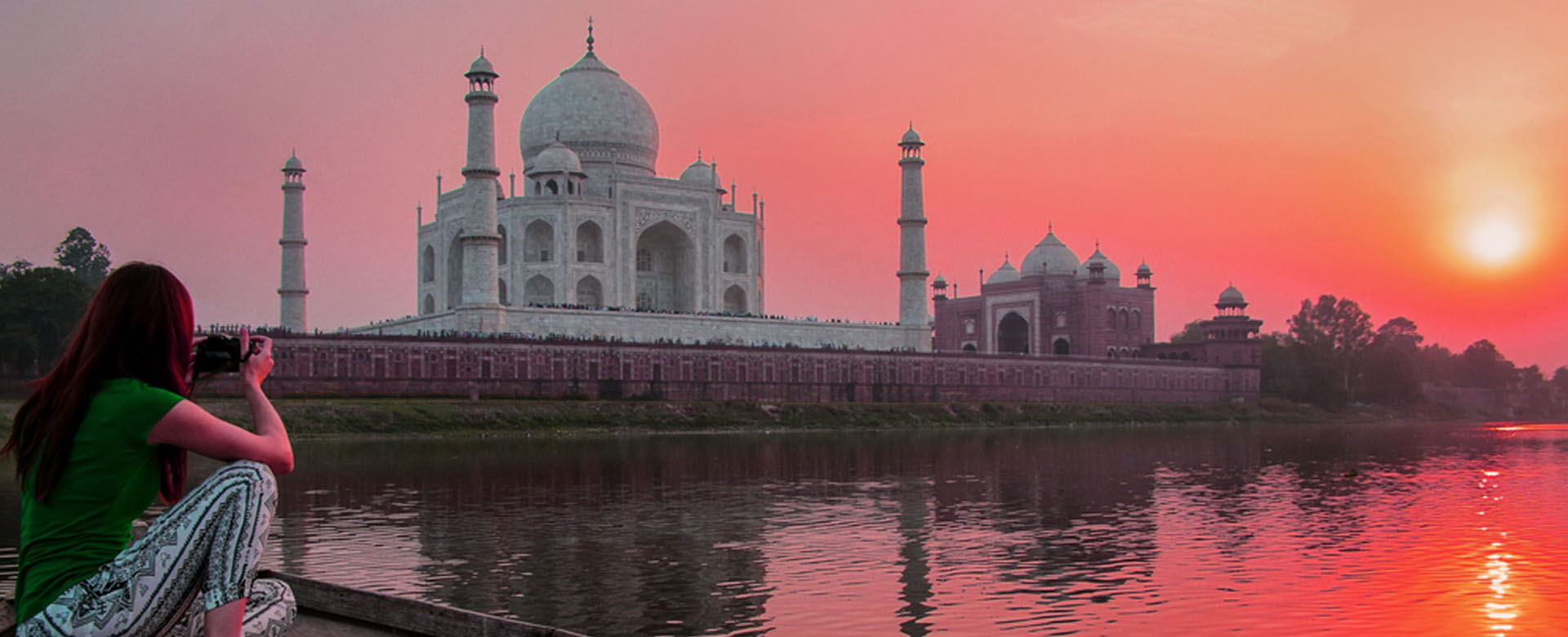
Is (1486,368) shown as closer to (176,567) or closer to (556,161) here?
(556,161)

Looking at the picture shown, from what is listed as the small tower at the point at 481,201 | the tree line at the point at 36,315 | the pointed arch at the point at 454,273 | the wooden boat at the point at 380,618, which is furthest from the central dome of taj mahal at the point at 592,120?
the wooden boat at the point at 380,618

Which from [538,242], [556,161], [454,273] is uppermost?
[556,161]

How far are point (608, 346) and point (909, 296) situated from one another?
16184 millimetres

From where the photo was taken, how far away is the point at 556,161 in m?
55.6

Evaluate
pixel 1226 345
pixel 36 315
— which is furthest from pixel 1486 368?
pixel 36 315

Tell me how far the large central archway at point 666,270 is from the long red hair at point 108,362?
176 ft

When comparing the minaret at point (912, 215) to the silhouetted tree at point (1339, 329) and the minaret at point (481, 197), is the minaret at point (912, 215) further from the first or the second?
the silhouetted tree at point (1339, 329)

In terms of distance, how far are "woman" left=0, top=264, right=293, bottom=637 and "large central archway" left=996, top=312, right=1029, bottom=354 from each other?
73480 millimetres

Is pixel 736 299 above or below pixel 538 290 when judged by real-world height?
below

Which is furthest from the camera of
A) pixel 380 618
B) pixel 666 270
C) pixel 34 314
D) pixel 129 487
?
pixel 666 270

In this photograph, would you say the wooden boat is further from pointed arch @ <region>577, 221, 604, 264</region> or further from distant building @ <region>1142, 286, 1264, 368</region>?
distant building @ <region>1142, 286, 1264, 368</region>

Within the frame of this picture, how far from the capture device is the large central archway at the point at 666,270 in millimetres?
58750

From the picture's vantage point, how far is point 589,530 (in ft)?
55.0

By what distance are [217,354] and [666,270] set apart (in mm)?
55379
